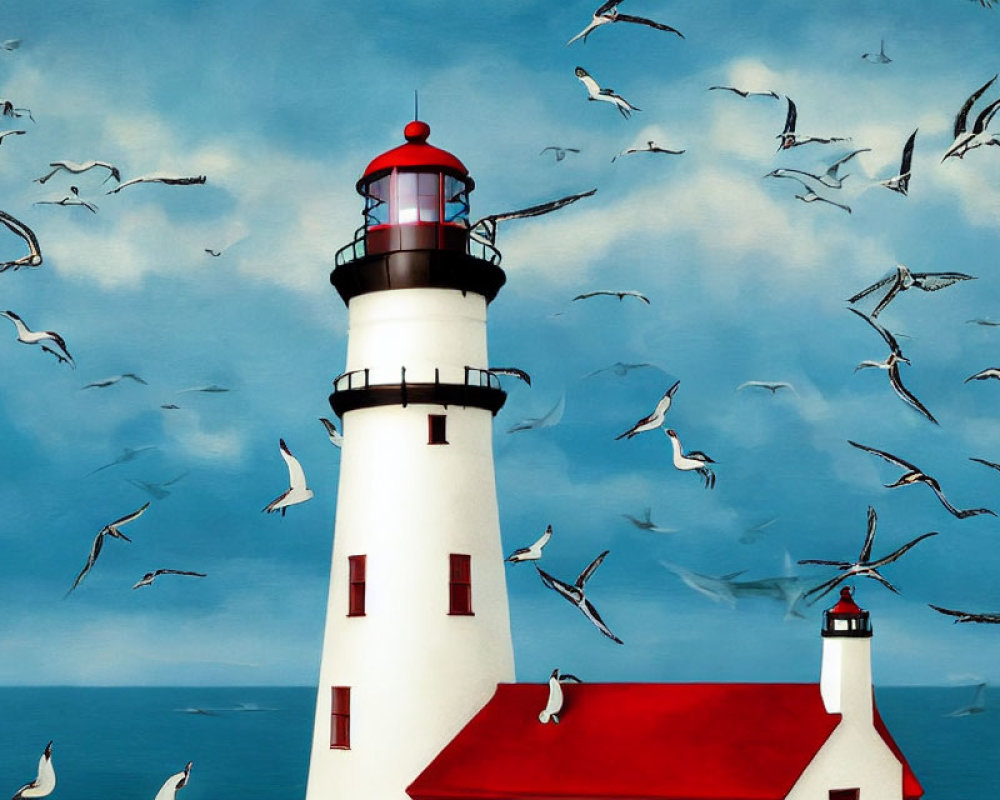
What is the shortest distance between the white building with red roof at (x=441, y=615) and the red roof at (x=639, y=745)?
0.13ft

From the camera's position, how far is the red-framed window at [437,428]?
29375 millimetres

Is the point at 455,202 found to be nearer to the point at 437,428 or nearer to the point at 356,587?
the point at 437,428

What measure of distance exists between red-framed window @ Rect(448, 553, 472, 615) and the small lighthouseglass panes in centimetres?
697

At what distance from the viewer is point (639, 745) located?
26.2 metres

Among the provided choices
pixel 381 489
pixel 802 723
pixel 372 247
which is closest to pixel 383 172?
pixel 372 247

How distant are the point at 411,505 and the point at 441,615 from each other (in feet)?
7.33

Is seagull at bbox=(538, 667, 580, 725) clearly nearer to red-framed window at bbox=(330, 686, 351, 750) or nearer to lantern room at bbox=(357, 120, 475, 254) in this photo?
red-framed window at bbox=(330, 686, 351, 750)

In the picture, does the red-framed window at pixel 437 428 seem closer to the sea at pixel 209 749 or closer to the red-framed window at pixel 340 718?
the red-framed window at pixel 340 718

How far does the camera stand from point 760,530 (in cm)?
6812

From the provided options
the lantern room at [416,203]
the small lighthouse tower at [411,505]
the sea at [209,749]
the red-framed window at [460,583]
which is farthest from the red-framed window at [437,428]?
the sea at [209,749]

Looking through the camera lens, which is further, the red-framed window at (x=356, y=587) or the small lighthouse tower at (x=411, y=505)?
the red-framed window at (x=356, y=587)

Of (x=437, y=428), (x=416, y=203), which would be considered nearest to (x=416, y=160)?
(x=416, y=203)

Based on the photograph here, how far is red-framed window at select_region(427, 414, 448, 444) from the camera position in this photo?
29375 millimetres

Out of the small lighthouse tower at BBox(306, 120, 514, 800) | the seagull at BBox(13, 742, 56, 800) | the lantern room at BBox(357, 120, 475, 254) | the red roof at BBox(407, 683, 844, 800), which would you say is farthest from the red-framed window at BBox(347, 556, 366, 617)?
the seagull at BBox(13, 742, 56, 800)
